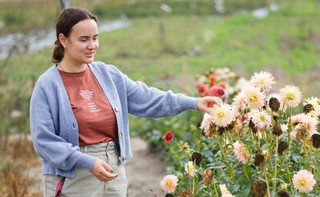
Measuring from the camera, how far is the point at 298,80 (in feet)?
30.5

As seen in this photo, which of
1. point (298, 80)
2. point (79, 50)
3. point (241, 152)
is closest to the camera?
point (241, 152)

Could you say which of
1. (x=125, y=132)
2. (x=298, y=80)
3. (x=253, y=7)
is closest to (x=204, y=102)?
(x=125, y=132)

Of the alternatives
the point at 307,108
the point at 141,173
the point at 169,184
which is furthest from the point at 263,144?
the point at 141,173

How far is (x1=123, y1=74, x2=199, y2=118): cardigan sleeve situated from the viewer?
276cm

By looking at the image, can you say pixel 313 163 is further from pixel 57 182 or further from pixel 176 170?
pixel 176 170

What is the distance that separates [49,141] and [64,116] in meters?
0.11

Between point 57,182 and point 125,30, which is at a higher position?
point 125,30

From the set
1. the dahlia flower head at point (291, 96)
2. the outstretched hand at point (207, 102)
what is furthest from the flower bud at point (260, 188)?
the outstretched hand at point (207, 102)

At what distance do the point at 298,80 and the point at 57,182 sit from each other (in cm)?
718

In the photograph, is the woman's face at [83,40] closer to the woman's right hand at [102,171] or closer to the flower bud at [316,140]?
the woman's right hand at [102,171]

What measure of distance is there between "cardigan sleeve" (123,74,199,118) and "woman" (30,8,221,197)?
97mm

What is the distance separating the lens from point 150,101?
279 cm

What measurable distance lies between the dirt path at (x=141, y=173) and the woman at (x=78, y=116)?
6.14 feet

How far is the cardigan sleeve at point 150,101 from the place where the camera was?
276 cm
